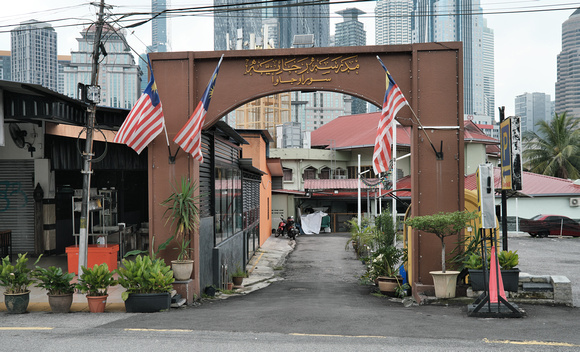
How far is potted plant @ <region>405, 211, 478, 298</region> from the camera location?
11133 mm

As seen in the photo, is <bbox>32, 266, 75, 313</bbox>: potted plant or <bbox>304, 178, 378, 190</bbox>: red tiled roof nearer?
<bbox>32, 266, 75, 313</bbox>: potted plant

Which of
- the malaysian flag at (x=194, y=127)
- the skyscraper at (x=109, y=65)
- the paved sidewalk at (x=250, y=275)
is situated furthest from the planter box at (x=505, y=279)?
the skyscraper at (x=109, y=65)

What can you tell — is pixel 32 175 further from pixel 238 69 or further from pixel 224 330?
pixel 224 330

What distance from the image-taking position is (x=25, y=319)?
32.8 ft

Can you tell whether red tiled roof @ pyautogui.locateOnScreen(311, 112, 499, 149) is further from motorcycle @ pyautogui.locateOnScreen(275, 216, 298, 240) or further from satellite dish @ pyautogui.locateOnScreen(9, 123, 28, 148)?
satellite dish @ pyautogui.locateOnScreen(9, 123, 28, 148)

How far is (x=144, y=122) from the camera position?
11867 mm

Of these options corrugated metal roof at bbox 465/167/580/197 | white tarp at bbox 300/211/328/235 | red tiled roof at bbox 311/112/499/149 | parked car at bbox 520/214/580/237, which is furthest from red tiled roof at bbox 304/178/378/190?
parked car at bbox 520/214/580/237

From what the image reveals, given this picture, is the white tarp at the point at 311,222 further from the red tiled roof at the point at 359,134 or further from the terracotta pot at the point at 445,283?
the terracotta pot at the point at 445,283

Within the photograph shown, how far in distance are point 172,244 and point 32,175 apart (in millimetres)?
8302

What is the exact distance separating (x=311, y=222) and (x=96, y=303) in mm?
34491

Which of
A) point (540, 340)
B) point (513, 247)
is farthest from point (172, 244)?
point (513, 247)

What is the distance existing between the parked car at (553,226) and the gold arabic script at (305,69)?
27084mm

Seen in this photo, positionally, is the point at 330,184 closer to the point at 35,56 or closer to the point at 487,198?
the point at 487,198

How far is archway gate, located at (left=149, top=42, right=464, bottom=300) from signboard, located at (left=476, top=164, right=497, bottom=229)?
6.33 ft
